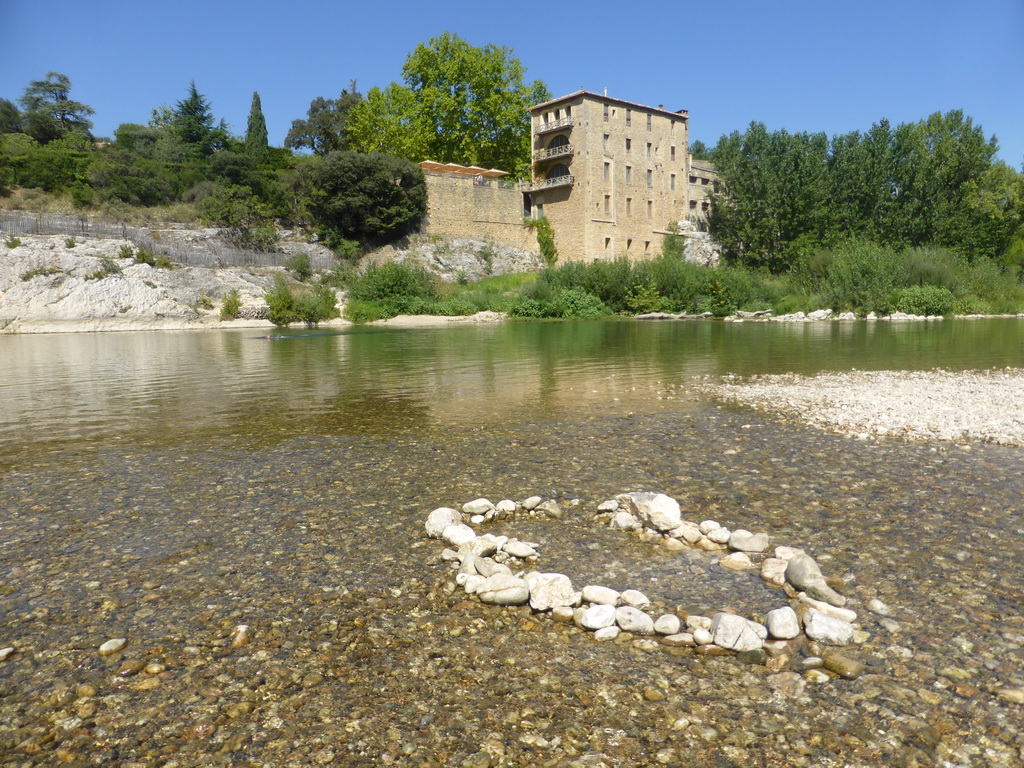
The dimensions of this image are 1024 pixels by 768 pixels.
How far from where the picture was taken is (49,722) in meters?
3.14

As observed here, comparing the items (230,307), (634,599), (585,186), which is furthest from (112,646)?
(585,186)

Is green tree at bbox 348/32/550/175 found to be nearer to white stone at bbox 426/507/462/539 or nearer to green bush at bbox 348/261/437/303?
green bush at bbox 348/261/437/303

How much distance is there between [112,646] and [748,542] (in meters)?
4.21

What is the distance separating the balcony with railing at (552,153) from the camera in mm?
61688

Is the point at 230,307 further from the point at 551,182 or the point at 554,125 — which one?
the point at 554,125

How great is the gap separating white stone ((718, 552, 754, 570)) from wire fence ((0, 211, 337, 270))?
5065 centimetres

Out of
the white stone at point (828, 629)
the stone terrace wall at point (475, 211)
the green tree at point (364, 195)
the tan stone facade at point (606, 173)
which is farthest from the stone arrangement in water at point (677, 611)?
the tan stone facade at point (606, 173)

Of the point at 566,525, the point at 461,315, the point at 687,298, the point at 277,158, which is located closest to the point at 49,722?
the point at 566,525

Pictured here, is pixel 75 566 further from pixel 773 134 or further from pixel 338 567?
pixel 773 134

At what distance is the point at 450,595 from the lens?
446 centimetres

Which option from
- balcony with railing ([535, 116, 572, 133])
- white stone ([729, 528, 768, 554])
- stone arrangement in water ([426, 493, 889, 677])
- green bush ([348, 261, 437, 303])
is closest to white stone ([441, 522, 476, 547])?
stone arrangement in water ([426, 493, 889, 677])

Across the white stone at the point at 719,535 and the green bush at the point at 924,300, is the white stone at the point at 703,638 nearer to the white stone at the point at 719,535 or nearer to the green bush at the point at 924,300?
the white stone at the point at 719,535

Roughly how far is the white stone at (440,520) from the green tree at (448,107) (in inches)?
2507

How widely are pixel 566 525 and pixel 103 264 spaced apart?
4776 cm
